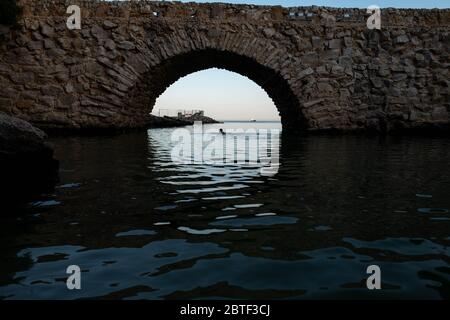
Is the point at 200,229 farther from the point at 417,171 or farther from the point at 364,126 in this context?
the point at 364,126

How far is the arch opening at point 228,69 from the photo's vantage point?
13.0 meters

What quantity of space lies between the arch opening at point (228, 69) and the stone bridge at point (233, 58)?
0.07m

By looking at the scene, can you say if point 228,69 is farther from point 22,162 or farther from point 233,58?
point 22,162

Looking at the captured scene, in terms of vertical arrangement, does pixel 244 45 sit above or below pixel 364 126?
above

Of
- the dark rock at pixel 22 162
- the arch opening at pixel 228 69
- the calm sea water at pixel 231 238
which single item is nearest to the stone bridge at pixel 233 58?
the arch opening at pixel 228 69

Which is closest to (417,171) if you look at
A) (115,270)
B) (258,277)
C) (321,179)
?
(321,179)

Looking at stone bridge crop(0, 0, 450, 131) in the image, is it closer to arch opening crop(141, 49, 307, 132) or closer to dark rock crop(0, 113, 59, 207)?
arch opening crop(141, 49, 307, 132)

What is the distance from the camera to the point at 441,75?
536 inches

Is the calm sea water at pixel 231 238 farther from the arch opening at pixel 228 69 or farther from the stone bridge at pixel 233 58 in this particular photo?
the arch opening at pixel 228 69

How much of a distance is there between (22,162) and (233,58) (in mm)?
9776

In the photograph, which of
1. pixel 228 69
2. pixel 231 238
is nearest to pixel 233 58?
pixel 228 69

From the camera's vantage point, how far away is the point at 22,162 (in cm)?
447
